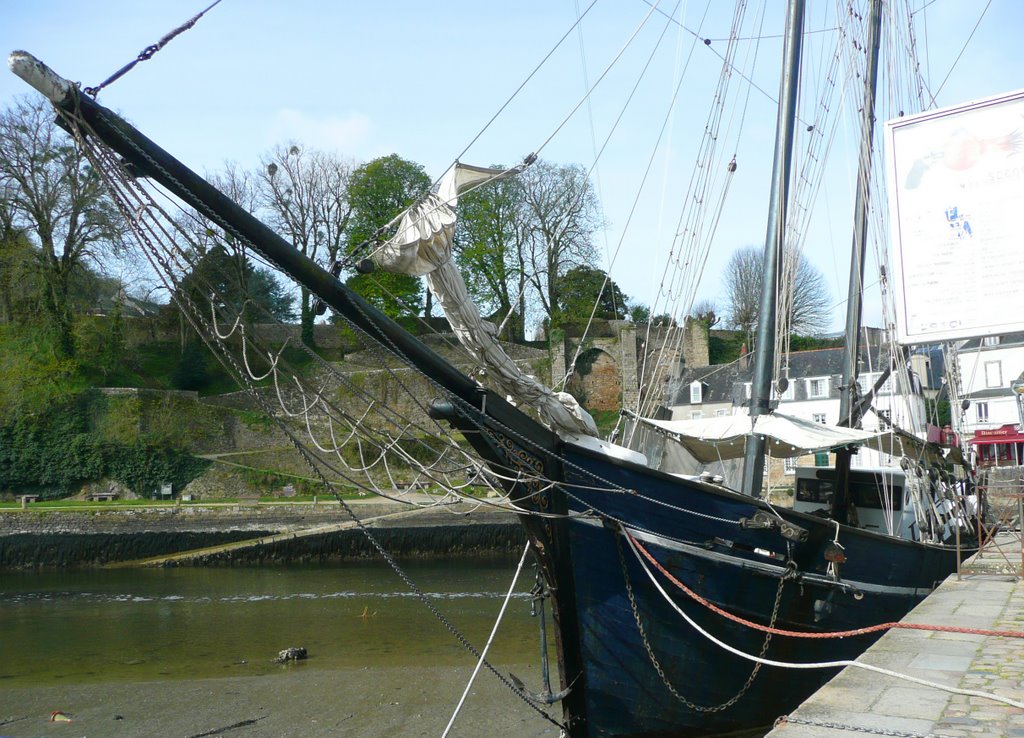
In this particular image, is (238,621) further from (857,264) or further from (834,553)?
(857,264)

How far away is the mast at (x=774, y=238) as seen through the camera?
9.15 metres

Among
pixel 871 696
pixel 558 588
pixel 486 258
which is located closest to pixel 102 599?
pixel 558 588

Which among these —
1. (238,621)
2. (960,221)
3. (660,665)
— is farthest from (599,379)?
(960,221)

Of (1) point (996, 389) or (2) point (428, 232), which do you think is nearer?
(2) point (428, 232)

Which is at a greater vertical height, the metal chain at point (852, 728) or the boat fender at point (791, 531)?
the boat fender at point (791, 531)

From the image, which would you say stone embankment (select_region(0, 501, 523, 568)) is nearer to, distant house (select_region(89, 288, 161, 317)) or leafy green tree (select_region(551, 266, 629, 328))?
distant house (select_region(89, 288, 161, 317))

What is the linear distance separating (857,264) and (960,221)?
689cm

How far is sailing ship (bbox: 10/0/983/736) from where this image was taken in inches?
256

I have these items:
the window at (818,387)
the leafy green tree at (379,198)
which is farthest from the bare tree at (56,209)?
the window at (818,387)

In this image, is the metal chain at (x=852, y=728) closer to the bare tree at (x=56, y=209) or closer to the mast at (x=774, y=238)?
the mast at (x=774, y=238)

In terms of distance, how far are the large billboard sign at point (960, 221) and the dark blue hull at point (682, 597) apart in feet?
9.55

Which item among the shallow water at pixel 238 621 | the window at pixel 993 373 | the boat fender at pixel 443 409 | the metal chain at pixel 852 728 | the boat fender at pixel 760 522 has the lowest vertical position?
the shallow water at pixel 238 621

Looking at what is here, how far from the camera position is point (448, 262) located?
645cm

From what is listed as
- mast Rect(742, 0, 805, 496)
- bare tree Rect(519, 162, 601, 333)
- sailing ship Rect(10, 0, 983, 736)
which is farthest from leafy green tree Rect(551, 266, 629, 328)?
sailing ship Rect(10, 0, 983, 736)
